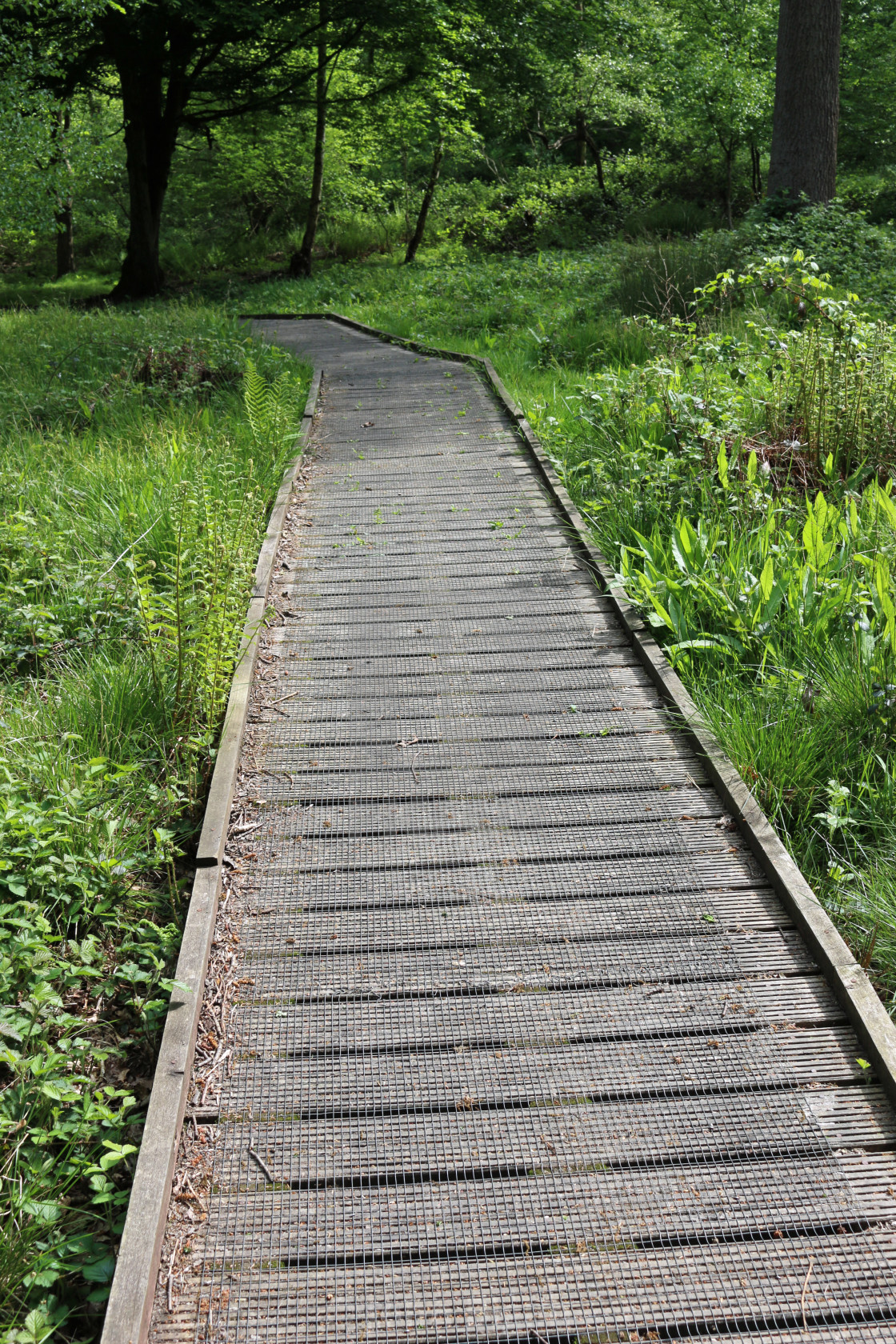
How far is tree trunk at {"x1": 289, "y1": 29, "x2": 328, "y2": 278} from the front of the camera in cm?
1941

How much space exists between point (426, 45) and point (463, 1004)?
2042cm

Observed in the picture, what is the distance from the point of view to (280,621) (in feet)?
16.8

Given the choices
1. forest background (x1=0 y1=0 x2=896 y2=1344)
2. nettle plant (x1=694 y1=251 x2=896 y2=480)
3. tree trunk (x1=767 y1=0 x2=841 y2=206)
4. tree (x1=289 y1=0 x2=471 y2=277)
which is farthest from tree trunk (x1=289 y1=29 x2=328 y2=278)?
nettle plant (x1=694 y1=251 x2=896 y2=480)

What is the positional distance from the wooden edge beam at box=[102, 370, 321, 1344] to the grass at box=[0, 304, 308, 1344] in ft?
0.22

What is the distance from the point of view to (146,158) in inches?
726

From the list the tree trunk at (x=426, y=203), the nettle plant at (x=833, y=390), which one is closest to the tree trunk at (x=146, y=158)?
the tree trunk at (x=426, y=203)

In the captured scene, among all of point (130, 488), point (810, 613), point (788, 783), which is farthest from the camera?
point (130, 488)

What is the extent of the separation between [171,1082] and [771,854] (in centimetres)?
197

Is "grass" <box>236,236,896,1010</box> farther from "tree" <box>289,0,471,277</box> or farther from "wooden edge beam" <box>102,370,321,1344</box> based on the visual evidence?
"tree" <box>289,0,471,277</box>

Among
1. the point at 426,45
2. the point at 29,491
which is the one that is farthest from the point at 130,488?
the point at 426,45

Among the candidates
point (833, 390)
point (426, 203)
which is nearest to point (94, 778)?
point (833, 390)

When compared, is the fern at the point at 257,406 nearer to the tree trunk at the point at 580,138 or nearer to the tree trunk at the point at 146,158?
the tree trunk at the point at 146,158

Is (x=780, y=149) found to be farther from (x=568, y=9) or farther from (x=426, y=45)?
(x=568, y=9)

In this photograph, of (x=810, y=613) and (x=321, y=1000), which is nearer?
(x=321, y=1000)
